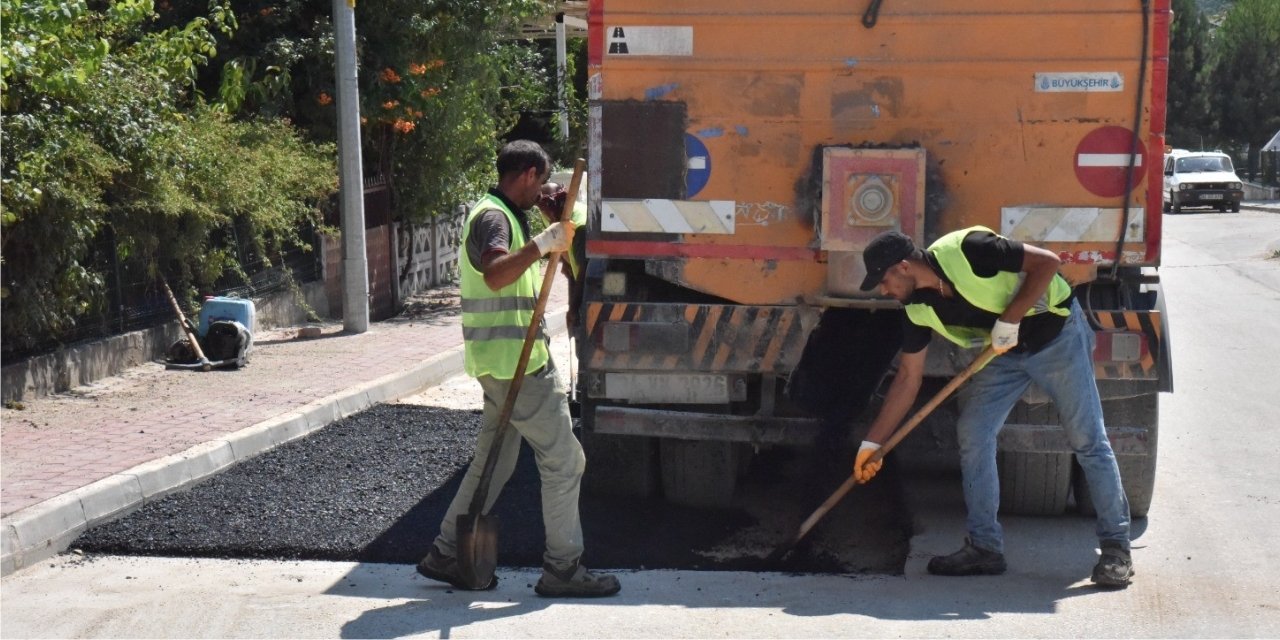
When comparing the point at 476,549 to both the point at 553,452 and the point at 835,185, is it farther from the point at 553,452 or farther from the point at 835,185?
the point at 835,185

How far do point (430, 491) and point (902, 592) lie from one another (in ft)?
8.70

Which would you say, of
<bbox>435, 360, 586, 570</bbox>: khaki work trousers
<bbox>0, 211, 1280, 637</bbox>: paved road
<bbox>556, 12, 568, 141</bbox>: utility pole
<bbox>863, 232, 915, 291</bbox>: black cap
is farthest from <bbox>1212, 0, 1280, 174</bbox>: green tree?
<bbox>435, 360, 586, 570</bbox>: khaki work trousers

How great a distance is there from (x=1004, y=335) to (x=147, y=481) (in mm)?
4152

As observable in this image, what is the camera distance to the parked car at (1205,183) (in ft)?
125

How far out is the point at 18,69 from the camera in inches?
313

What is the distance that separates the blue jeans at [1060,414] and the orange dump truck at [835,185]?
0.89ft

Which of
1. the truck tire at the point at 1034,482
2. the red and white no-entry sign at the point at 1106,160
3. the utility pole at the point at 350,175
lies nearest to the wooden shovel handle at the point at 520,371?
the red and white no-entry sign at the point at 1106,160

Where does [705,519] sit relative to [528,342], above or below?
below

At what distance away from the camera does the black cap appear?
5.32 m

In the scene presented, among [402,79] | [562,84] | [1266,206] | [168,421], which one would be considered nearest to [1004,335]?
[168,421]

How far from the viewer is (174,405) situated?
911cm

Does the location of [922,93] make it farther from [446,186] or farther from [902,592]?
[446,186]

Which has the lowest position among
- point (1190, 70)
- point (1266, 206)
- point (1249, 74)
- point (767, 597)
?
point (767, 597)

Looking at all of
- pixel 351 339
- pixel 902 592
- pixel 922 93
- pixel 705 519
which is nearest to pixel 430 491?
pixel 705 519
